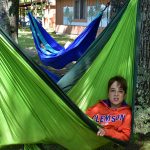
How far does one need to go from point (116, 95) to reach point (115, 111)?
0.10 m

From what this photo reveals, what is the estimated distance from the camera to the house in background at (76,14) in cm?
1356

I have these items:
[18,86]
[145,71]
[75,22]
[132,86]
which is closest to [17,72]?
[18,86]

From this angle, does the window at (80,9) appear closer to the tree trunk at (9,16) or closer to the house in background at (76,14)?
the house in background at (76,14)

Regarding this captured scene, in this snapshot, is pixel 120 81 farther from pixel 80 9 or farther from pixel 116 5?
pixel 80 9

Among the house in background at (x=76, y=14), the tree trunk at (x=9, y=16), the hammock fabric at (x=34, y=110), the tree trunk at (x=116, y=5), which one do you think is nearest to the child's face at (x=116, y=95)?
the hammock fabric at (x=34, y=110)

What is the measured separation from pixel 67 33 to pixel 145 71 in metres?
12.6

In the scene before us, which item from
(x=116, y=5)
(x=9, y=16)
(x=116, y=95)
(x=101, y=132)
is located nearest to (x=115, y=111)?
(x=116, y=95)

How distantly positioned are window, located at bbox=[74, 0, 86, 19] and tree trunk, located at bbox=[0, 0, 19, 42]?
924 cm

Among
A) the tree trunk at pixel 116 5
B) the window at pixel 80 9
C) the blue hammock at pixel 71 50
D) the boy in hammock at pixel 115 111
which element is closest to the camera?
the boy in hammock at pixel 115 111

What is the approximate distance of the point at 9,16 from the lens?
527 centimetres

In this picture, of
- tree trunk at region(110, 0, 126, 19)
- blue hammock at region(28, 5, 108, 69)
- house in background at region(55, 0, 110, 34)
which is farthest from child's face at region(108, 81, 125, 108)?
house in background at region(55, 0, 110, 34)

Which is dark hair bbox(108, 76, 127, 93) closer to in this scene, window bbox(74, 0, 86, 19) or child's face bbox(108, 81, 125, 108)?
child's face bbox(108, 81, 125, 108)

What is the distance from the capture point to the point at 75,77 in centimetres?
296

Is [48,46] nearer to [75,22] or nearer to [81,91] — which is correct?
[81,91]
